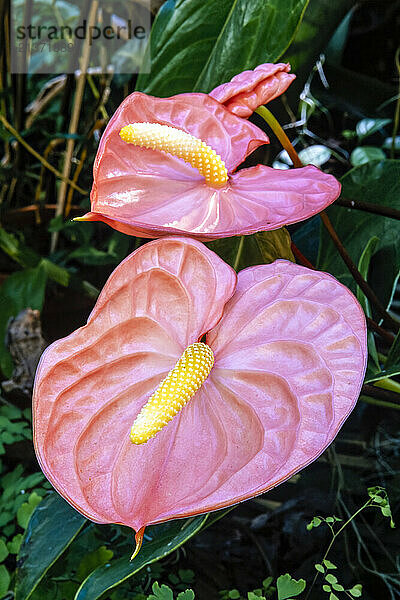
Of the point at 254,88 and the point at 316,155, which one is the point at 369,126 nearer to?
the point at 316,155

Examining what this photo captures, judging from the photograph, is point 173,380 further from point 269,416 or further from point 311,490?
point 311,490

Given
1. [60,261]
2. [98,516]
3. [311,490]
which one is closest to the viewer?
[98,516]

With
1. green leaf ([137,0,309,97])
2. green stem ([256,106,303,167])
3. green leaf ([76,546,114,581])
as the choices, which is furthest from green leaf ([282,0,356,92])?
green leaf ([76,546,114,581])

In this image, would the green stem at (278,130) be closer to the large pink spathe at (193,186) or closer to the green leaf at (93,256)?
the large pink spathe at (193,186)

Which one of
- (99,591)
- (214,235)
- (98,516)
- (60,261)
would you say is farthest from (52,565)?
(60,261)

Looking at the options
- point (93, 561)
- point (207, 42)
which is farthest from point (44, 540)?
point (207, 42)

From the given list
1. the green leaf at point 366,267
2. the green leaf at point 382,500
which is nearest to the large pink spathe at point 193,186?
the green leaf at point 366,267
